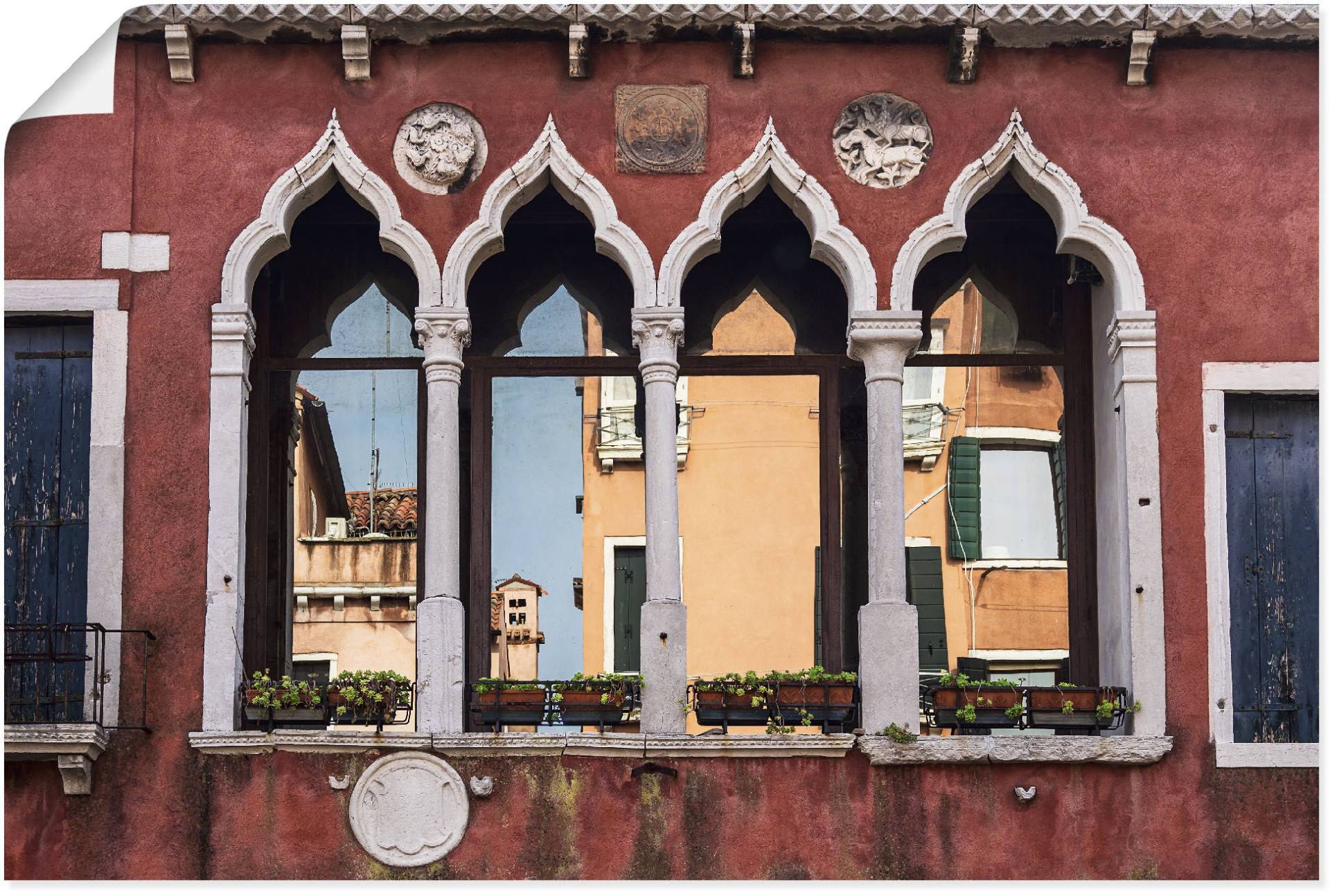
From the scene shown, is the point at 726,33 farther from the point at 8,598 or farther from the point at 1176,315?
the point at 8,598

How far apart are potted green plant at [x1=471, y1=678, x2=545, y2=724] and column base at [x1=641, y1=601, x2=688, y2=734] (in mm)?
700

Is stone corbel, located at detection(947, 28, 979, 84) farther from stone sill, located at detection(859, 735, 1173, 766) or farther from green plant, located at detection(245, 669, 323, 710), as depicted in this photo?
green plant, located at detection(245, 669, 323, 710)

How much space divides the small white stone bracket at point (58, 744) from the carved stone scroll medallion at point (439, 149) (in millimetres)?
4265

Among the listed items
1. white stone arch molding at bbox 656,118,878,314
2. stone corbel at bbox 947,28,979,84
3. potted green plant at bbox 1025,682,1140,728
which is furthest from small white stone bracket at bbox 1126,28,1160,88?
potted green plant at bbox 1025,682,1140,728

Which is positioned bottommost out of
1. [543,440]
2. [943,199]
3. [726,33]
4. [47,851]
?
[47,851]

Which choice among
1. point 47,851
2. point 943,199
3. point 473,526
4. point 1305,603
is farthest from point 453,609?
point 1305,603

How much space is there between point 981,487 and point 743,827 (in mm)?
3256

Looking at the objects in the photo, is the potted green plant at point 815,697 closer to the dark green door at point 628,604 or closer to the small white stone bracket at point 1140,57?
the dark green door at point 628,604

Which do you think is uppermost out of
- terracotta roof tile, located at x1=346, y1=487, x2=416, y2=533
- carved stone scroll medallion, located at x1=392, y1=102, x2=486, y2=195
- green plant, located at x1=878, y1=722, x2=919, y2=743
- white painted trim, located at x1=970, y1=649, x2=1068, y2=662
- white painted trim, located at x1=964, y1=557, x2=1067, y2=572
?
carved stone scroll medallion, located at x1=392, y1=102, x2=486, y2=195

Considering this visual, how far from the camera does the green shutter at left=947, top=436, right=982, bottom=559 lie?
63.8 feet

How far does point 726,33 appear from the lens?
19.0 m

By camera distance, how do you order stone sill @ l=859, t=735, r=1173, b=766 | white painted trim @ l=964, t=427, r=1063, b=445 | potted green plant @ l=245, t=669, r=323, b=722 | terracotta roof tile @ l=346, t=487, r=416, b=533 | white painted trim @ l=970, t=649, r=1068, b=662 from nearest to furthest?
1. stone sill @ l=859, t=735, r=1173, b=766
2. potted green plant @ l=245, t=669, r=323, b=722
3. white painted trim @ l=970, t=649, r=1068, b=662
4. terracotta roof tile @ l=346, t=487, r=416, b=533
5. white painted trim @ l=964, t=427, r=1063, b=445

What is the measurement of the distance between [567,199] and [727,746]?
154 inches

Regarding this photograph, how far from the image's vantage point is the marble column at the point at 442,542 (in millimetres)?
18109
